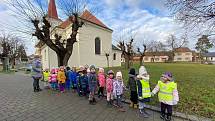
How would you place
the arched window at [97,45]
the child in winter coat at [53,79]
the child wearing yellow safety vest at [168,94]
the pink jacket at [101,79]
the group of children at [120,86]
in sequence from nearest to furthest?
the child wearing yellow safety vest at [168,94] < the group of children at [120,86] < the pink jacket at [101,79] < the child in winter coat at [53,79] < the arched window at [97,45]

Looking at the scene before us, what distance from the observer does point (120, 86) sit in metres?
6.19

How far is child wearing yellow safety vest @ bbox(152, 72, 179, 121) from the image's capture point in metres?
4.96

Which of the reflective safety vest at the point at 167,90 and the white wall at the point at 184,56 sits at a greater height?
the white wall at the point at 184,56

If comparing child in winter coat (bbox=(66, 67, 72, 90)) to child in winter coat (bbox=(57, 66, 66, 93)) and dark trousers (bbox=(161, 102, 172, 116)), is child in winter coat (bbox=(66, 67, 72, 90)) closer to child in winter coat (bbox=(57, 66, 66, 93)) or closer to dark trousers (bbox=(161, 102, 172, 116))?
child in winter coat (bbox=(57, 66, 66, 93))

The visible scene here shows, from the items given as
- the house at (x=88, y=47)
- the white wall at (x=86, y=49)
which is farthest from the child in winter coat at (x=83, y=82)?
the white wall at (x=86, y=49)

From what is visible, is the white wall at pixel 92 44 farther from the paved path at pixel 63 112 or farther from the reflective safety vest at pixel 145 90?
the reflective safety vest at pixel 145 90

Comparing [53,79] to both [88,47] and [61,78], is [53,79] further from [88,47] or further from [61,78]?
[88,47]

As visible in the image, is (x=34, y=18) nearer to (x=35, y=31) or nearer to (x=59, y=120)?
(x=35, y=31)

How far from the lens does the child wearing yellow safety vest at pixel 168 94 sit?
496 centimetres

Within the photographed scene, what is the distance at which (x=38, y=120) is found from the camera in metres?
4.95

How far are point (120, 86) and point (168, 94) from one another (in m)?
1.80

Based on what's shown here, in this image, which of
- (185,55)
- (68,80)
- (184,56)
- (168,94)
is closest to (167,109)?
(168,94)

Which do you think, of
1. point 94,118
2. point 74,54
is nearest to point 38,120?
point 94,118

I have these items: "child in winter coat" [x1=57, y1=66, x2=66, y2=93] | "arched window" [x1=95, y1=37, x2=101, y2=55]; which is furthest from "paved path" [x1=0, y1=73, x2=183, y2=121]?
"arched window" [x1=95, y1=37, x2=101, y2=55]
